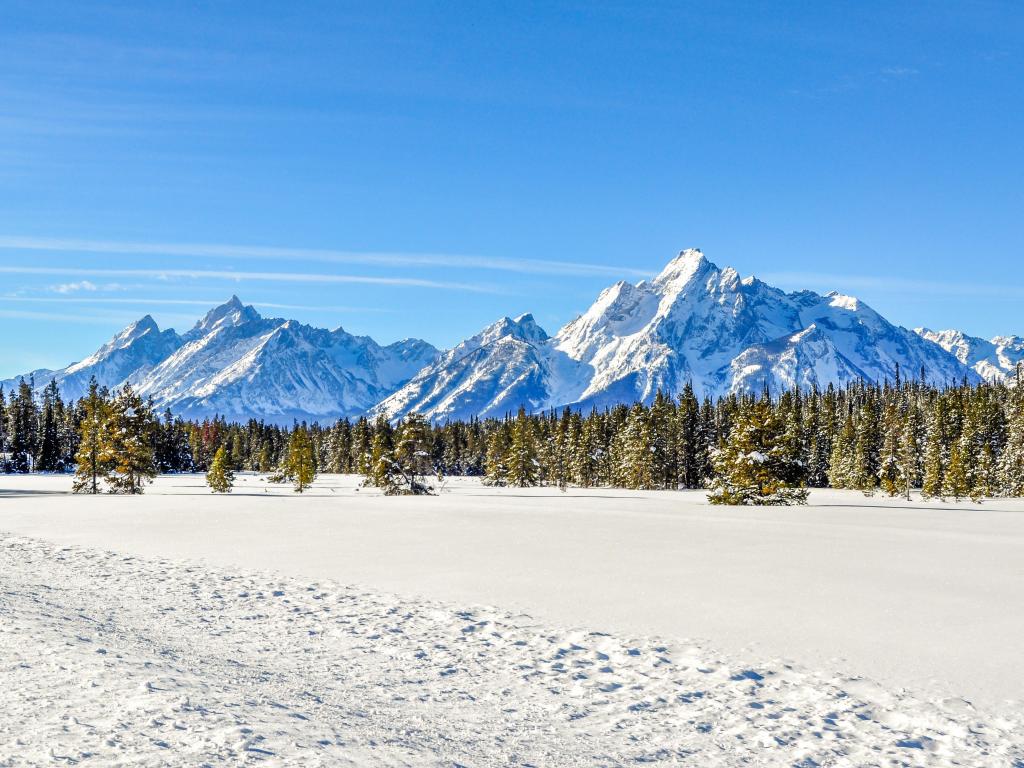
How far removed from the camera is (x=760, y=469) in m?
52.7

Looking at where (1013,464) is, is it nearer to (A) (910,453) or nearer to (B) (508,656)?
(A) (910,453)

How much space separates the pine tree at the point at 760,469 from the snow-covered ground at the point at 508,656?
29.4 m

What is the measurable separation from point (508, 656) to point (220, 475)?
6254 centimetres

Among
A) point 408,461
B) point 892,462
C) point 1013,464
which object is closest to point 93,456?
point 408,461

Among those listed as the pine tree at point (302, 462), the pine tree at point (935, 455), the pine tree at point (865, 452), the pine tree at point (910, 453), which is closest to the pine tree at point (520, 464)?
the pine tree at point (302, 462)

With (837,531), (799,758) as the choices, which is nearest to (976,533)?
(837,531)

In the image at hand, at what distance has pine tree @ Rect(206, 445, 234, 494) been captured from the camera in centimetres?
6644

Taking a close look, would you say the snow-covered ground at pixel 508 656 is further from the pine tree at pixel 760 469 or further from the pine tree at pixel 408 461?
the pine tree at pixel 408 461

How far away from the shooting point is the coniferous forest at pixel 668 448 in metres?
58.2

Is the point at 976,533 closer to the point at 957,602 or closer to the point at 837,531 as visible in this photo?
the point at 837,531

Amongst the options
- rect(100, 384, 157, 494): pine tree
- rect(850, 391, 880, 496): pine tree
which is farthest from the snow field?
rect(850, 391, 880, 496): pine tree

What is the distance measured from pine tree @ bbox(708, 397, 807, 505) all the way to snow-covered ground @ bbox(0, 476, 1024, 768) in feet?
96.4

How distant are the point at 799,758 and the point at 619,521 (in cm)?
2827

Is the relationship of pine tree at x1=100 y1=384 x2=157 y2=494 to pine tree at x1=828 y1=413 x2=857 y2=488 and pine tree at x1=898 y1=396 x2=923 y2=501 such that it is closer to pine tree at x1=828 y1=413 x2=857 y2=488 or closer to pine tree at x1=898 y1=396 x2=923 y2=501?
pine tree at x1=898 y1=396 x2=923 y2=501
